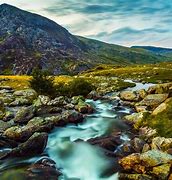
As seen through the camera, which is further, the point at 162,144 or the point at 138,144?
the point at 138,144

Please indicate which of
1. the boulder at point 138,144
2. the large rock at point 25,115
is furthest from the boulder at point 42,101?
the boulder at point 138,144

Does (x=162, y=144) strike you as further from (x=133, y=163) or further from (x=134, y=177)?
(x=134, y=177)

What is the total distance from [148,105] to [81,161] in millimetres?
28338

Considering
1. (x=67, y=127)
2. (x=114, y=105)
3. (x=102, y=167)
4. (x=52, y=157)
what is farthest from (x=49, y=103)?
(x=102, y=167)

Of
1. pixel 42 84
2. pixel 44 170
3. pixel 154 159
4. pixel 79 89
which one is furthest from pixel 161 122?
pixel 42 84

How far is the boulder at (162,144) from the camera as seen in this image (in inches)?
1439

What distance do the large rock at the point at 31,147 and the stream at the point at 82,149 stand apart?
122 cm

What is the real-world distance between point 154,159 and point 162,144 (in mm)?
6257

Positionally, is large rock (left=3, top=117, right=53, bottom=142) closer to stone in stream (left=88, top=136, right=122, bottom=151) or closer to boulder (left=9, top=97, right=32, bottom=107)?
stone in stream (left=88, top=136, right=122, bottom=151)

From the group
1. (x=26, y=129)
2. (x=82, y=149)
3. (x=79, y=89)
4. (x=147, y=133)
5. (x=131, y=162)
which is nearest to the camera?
(x=131, y=162)

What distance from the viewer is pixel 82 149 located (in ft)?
134

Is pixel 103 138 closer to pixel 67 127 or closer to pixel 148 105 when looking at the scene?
pixel 67 127

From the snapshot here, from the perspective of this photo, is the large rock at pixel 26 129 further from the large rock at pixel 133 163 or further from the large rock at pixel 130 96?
the large rock at pixel 130 96

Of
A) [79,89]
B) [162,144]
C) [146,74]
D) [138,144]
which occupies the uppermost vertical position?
[146,74]
